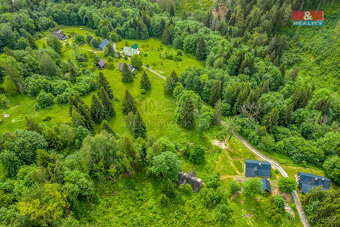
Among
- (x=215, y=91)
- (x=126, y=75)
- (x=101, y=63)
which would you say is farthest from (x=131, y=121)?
(x=101, y=63)

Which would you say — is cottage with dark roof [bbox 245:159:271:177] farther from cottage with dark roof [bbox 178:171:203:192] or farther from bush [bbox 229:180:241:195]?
cottage with dark roof [bbox 178:171:203:192]

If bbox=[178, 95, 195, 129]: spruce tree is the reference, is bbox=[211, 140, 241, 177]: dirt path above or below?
below

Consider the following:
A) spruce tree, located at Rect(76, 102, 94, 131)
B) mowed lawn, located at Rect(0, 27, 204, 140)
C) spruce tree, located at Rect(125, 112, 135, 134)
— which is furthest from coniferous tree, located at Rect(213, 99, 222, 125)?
spruce tree, located at Rect(76, 102, 94, 131)

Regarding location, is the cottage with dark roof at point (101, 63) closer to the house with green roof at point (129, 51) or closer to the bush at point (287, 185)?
the house with green roof at point (129, 51)

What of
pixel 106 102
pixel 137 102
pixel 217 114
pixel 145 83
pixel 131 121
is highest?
pixel 145 83

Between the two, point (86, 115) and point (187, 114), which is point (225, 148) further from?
point (86, 115)

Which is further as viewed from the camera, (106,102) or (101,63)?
(101,63)

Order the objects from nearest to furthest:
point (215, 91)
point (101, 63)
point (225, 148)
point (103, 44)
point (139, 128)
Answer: point (225, 148) < point (139, 128) < point (215, 91) < point (101, 63) < point (103, 44)

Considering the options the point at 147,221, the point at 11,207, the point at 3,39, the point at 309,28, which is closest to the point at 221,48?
the point at 309,28

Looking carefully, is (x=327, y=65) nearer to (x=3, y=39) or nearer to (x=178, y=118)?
(x=178, y=118)
